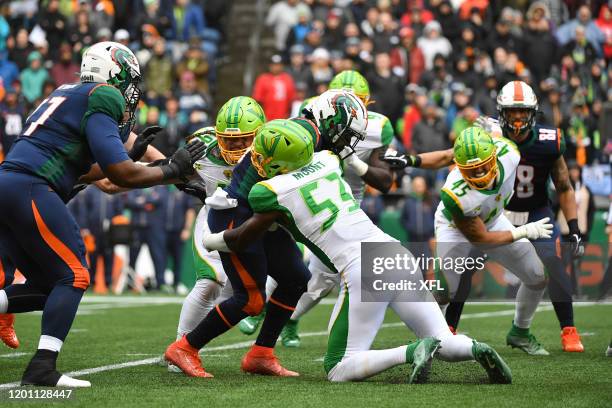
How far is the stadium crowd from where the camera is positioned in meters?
15.8

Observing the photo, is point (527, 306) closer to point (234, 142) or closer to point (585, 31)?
point (234, 142)

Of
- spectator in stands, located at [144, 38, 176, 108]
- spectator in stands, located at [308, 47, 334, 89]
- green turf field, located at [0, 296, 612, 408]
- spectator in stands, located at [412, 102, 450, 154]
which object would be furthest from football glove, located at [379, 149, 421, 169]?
spectator in stands, located at [144, 38, 176, 108]

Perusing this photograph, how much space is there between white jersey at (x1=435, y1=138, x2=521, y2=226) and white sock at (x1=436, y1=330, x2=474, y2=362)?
1750mm

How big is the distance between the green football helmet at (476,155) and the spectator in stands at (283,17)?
441 inches

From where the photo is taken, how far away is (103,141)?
598 cm

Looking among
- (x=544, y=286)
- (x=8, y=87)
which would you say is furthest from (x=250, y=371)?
(x=8, y=87)

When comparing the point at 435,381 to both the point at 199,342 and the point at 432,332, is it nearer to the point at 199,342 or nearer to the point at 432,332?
the point at 432,332

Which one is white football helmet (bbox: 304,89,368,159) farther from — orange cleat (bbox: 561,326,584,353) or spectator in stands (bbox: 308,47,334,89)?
spectator in stands (bbox: 308,47,334,89)

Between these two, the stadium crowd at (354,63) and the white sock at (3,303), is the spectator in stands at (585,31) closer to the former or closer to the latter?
the stadium crowd at (354,63)

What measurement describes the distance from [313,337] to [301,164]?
3.42m

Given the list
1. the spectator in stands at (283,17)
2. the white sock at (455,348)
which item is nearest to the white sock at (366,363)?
the white sock at (455,348)

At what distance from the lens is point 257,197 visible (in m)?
6.03

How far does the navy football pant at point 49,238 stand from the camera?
5.92 metres

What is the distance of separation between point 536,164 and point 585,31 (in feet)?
33.6
